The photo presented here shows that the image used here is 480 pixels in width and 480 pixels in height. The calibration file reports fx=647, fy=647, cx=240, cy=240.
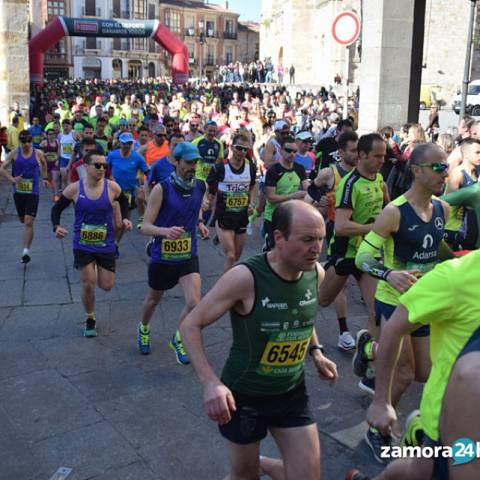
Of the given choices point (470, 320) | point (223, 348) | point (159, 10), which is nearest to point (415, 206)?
point (470, 320)

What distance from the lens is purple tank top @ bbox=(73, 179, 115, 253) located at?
6.18m

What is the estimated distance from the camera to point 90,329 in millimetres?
6164

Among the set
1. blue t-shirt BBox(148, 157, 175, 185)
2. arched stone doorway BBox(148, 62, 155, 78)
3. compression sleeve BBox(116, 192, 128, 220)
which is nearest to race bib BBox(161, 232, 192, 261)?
compression sleeve BBox(116, 192, 128, 220)

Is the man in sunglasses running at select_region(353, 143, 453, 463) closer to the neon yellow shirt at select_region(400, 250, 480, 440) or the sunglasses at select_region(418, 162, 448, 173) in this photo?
the sunglasses at select_region(418, 162, 448, 173)

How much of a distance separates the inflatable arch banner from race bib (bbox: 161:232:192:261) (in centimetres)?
2555

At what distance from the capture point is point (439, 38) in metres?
44.6

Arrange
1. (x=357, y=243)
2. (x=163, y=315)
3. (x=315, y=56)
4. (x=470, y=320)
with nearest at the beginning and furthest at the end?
(x=470, y=320)
(x=357, y=243)
(x=163, y=315)
(x=315, y=56)

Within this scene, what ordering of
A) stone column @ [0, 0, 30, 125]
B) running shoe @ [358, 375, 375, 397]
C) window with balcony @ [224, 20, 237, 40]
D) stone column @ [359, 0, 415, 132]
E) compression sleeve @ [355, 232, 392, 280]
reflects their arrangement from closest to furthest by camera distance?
compression sleeve @ [355, 232, 392, 280] → running shoe @ [358, 375, 375, 397] → stone column @ [359, 0, 415, 132] → stone column @ [0, 0, 30, 125] → window with balcony @ [224, 20, 237, 40]

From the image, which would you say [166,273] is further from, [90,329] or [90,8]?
[90,8]

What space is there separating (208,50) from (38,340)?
297ft

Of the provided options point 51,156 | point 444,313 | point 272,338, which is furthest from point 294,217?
point 51,156

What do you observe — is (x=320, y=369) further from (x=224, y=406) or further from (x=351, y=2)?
(x=351, y=2)

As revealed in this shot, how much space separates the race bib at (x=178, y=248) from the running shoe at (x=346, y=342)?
1536 millimetres

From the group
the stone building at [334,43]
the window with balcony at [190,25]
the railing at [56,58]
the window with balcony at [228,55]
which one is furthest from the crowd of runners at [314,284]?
the window with balcony at [228,55]
